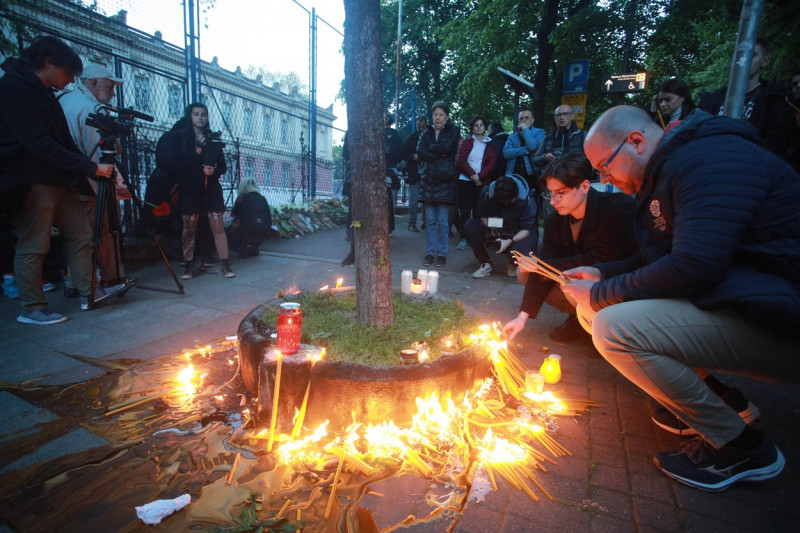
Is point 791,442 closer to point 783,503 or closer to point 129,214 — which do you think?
point 783,503

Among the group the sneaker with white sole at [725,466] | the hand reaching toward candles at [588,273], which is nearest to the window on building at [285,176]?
the hand reaching toward candles at [588,273]

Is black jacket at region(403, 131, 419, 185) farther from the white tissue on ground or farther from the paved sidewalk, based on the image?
the white tissue on ground

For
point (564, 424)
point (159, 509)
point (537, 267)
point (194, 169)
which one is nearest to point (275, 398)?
point (159, 509)

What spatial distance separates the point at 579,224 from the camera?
339cm

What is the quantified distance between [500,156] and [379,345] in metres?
5.27

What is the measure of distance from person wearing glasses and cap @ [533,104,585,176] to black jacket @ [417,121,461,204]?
4.47ft

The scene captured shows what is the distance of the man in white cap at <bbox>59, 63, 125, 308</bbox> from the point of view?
4.46 meters

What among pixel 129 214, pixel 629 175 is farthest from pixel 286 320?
pixel 129 214

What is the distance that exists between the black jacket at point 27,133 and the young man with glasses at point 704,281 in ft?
14.1

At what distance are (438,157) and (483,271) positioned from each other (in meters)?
1.98

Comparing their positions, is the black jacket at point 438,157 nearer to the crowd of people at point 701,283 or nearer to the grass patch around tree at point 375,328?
the grass patch around tree at point 375,328

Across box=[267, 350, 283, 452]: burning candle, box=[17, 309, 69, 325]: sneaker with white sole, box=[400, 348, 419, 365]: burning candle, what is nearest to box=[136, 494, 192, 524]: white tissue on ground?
box=[267, 350, 283, 452]: burning candle

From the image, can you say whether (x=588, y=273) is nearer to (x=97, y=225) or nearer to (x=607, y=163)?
(x=607, y=163)

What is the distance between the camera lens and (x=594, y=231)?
3309 mm
